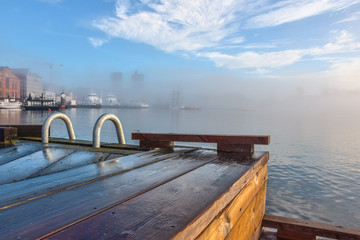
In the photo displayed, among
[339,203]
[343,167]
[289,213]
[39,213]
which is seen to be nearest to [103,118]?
[39,213]

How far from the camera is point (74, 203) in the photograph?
190cm

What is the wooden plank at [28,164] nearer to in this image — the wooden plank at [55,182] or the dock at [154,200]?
the dock at [154,200]

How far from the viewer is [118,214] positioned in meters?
1.69

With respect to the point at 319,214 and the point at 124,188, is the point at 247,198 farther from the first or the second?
the point at 319,214

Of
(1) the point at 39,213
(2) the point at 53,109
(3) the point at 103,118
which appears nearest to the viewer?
(1) the point at 39,213

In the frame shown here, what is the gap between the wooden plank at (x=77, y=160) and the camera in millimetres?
5285

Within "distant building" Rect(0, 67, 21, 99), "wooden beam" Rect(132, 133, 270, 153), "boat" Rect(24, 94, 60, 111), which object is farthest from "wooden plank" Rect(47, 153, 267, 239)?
"distant building" Rect(0, 67, 21, 99)

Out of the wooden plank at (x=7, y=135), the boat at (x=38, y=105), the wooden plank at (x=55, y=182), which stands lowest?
the wooden plank at (x=7, y=135)

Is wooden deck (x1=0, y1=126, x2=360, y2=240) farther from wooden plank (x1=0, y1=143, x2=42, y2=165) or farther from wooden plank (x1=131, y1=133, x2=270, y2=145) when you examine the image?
wooden plank (x1=0, y1=143, x2=42, y2=165)

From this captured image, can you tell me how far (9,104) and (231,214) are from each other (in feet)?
553

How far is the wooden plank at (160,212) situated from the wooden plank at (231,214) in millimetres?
79

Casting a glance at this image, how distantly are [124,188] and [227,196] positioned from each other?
92 centimetres

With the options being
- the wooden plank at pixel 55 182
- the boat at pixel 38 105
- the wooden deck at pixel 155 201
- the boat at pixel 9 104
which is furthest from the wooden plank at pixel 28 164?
the boat at pixel 38 105

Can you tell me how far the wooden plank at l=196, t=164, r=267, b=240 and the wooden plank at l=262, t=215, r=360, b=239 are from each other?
1.17 meters
